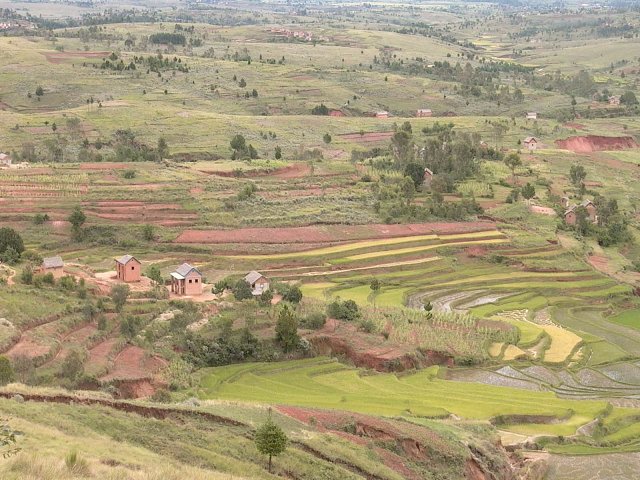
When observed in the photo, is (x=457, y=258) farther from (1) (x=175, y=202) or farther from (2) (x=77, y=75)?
(2) (x=77, y=75)

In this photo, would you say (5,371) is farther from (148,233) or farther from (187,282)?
(148,233)

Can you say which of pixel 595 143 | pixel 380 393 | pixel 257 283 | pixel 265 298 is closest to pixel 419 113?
pixel 595 143

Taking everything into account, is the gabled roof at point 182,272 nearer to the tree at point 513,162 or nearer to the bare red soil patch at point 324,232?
the bare red soil patch at point 324,232

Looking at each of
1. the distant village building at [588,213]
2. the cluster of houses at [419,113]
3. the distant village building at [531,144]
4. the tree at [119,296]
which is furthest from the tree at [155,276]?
the cluster of houses at [419,113]

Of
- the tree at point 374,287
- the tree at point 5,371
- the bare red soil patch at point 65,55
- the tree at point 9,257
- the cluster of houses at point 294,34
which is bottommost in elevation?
the tree at point 374,287

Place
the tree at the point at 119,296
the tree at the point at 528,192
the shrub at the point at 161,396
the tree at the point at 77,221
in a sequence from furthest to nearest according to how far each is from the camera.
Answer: the tree at the point at 528,192, the tree at the point at 77,221, the tree at the point at 119,296, the shrub at the point at 161,396

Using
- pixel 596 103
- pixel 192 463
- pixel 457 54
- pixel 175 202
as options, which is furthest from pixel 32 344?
pixel 457 54

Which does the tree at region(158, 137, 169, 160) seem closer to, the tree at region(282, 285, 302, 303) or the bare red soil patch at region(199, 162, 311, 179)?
the bare red soil patch at region(199, 162, 311, 179)
